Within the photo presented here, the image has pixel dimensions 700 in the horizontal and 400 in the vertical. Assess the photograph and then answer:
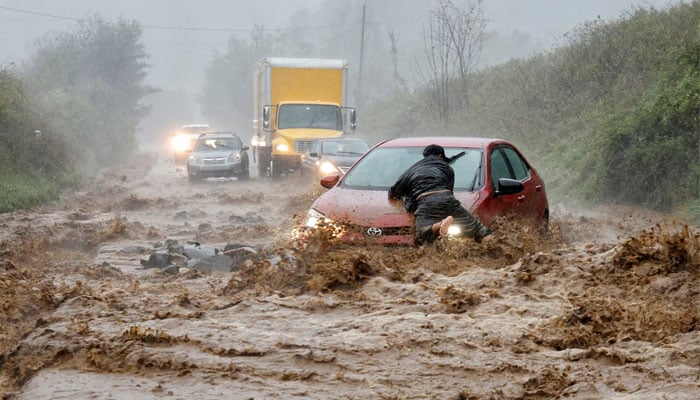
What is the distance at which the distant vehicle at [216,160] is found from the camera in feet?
102

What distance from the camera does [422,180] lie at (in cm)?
957

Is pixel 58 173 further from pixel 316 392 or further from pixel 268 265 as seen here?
pixel 316 392

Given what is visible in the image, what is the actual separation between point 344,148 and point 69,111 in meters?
20.6

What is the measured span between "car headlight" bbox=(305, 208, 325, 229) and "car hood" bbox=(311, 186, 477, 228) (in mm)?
41

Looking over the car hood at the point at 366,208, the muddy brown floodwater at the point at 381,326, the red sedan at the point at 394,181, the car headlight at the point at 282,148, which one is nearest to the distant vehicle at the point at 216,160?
the car headlight at the point at 282,148

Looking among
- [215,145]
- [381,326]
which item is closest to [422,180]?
[381,326]

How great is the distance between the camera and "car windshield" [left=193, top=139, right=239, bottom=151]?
32.5 m

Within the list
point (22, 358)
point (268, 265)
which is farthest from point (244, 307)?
point (22, 358)

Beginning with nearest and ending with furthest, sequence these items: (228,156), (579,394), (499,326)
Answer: (579,394) < (499,326) < (228,156)

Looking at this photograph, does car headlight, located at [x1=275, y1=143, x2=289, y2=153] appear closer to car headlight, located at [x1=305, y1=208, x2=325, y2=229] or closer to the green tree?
the green tree

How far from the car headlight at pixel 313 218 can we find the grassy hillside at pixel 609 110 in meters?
9.60

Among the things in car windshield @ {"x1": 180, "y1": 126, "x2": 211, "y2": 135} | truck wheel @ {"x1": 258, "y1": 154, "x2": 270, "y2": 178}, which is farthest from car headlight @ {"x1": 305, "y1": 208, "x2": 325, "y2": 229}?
car windshield @ {"x1": 180, "y1": 126, "x2": 211, "y2": 135}

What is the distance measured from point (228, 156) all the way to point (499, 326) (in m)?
25.2

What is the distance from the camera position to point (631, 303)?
7.46 metres
